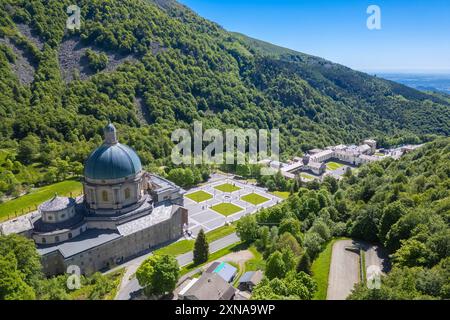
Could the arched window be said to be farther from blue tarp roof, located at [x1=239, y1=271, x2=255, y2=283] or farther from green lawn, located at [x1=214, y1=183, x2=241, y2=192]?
green lawn, located at [x1=214, y1=183, x2=241, y2=192]

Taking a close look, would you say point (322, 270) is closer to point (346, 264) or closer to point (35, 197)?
point (346, 264)

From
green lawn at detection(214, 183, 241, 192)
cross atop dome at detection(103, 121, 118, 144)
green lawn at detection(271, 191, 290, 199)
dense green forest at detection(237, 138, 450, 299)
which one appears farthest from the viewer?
green lawn at detection(214, 183, 241, 192)

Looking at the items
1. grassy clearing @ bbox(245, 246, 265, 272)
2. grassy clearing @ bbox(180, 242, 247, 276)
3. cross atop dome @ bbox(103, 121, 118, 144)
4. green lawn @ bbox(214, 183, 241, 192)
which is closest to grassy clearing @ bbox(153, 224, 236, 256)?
grassy clearing @ bbox(180, 242, 247, 276)

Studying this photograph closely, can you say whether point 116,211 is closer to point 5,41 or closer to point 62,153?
point 62,153

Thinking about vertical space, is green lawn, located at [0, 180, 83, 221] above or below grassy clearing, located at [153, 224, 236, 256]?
above

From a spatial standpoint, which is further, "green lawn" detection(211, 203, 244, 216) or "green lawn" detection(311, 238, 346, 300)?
"green lawn" detection(211, 203, 244, 216)

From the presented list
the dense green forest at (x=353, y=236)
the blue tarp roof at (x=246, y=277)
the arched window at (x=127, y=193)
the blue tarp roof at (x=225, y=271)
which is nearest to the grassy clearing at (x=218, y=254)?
the dense green forest at (x=353, y=236)

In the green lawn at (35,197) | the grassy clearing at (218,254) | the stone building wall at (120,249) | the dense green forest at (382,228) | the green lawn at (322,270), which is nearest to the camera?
the dense green forest at (382,228)

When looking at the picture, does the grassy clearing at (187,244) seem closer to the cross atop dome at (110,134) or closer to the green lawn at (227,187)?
the cross atop dome at (110,134)
